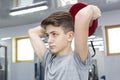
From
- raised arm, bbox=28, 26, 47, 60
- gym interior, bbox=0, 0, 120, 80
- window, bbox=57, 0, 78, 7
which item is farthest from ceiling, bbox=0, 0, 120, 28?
raised arm, bbox=28, 26, 47, 60

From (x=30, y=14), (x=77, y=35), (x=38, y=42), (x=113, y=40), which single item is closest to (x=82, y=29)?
(x=77, y=35)

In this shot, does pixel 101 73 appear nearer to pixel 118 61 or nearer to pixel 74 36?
pixel 118 61

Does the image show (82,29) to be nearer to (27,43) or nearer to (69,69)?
(69,69)

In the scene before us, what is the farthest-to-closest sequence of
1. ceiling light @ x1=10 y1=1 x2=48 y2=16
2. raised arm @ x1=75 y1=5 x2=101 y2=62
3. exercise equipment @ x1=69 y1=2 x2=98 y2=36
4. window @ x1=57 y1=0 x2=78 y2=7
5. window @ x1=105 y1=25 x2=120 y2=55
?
window @ x1=105 y1=25 x2=120 y2=55, ceiling light @ x1=10 y1=1 x2=48 y2=16, window @ x1=57 y1=0 x2=78 y2=7, exercise equipment @ x1=69 y1=2 x2=98 y2=36, raised arm @ x1=75 y1=5 x2=101 y2=62

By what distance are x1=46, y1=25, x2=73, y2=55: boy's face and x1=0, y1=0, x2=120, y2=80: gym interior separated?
3542mm

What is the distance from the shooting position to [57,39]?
1.03 m

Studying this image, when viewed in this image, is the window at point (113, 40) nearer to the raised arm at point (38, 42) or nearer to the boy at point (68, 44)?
the raised arm at point (38, 42)

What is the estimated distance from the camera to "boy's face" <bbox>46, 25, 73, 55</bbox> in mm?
1032

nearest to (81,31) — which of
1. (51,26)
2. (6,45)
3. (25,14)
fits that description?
(51,26)

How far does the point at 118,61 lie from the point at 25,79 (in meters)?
3.19

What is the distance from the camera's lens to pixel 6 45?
7.83m

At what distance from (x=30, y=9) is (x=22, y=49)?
6.74 ft

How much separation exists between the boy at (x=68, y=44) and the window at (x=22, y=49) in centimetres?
636

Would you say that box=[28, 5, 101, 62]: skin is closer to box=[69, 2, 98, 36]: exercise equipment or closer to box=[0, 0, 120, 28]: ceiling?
box=[69, 2, 98, 36]: exercise equipment
